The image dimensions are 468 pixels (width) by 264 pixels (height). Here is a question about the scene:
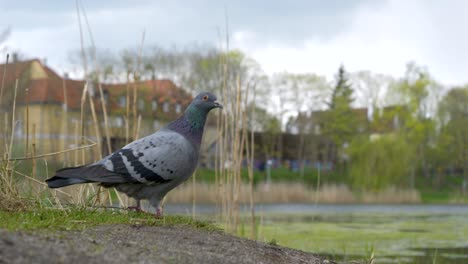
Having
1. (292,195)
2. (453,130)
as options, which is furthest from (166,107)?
(453,130)

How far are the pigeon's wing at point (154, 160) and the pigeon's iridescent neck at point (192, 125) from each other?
161 mm

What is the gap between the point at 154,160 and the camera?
4.66m

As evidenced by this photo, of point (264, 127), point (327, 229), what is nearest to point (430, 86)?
point (264, 127)

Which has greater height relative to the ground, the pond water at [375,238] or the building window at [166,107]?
the building window at [166,107]

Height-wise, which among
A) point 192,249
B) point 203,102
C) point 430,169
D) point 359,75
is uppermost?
point 359,75

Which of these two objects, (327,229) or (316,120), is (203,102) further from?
(316,120)

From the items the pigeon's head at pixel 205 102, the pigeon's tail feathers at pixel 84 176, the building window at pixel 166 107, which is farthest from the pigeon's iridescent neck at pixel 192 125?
the building window at pixel 166 107

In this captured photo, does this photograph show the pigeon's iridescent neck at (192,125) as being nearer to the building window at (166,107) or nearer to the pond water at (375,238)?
the pond water at (375,238)

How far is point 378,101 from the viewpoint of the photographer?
4494cm

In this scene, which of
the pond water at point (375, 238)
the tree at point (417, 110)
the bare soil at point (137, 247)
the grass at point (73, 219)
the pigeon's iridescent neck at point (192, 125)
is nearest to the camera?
the bare soil at point (137, 247)

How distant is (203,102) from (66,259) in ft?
7.20

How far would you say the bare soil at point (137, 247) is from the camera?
314 centimetres

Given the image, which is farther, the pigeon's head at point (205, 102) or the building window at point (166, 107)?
the building window at point (166, 107)

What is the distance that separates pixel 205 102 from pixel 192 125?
208mm
